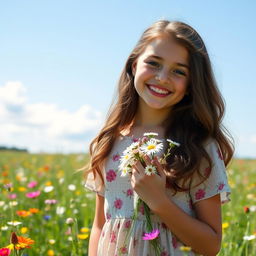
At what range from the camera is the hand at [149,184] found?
1.92 metres

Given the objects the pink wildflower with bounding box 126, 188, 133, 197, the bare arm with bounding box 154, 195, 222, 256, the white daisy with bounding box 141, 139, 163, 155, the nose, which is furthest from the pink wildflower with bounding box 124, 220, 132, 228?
the nose

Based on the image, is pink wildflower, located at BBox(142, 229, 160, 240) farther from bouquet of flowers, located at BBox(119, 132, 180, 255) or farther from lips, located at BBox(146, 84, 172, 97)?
lips, located at BBox(146, 84, 172, 97)

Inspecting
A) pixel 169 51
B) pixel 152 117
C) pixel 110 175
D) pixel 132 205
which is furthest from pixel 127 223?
pixel 169 51

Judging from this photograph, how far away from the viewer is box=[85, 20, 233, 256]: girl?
204 centimetres

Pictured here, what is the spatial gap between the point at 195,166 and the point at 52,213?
82.4 inches

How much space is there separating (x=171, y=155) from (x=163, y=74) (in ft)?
1.02

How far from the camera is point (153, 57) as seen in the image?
88.4 inches

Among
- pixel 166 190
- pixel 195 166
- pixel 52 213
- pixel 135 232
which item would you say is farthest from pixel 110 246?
pixel 52 213

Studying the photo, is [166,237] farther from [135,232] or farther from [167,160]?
[167,160]

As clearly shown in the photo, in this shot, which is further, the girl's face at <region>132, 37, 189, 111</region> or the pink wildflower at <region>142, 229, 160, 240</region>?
the girl's face at <region>132, 37, 189, 111</region>

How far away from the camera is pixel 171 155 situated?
7.20ft

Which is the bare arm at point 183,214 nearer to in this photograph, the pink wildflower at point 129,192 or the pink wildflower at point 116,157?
the pink wildflower at point 129,192

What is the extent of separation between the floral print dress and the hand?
8 cm

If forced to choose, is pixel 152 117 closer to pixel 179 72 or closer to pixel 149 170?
pixel 179 72
